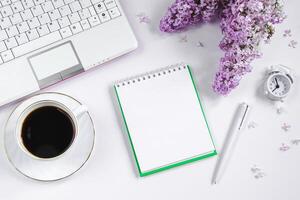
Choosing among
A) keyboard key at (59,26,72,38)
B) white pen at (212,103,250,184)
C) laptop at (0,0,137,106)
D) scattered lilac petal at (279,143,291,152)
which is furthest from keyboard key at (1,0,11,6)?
scattered lilac petal at (279,143,291,152)

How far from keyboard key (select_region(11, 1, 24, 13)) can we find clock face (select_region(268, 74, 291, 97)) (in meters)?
0.48

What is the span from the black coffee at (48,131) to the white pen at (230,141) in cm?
28

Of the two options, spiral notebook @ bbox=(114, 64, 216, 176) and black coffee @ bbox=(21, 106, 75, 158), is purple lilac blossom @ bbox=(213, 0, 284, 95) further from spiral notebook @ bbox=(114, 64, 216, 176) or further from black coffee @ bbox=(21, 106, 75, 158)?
black coffee @ bbox=(21, 106, 75, 158)

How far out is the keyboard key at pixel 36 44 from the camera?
2.66 feet

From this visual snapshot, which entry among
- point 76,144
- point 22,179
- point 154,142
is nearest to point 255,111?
point 154,142

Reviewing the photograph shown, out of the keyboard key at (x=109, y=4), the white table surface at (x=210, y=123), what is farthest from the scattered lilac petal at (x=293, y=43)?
the keyboard key at (x=109, y=4)

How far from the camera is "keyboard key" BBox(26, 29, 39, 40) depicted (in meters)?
0.81

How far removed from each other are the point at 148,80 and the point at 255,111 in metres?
0.22

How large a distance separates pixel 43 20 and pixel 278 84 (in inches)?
17.9

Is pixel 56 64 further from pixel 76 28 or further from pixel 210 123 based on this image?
pixel 210 123

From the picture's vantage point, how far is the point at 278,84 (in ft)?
2.88

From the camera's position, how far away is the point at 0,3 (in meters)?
0.81

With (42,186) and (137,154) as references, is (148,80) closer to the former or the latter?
(137,154)

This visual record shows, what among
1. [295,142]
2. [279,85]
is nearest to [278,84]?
[279,85]
